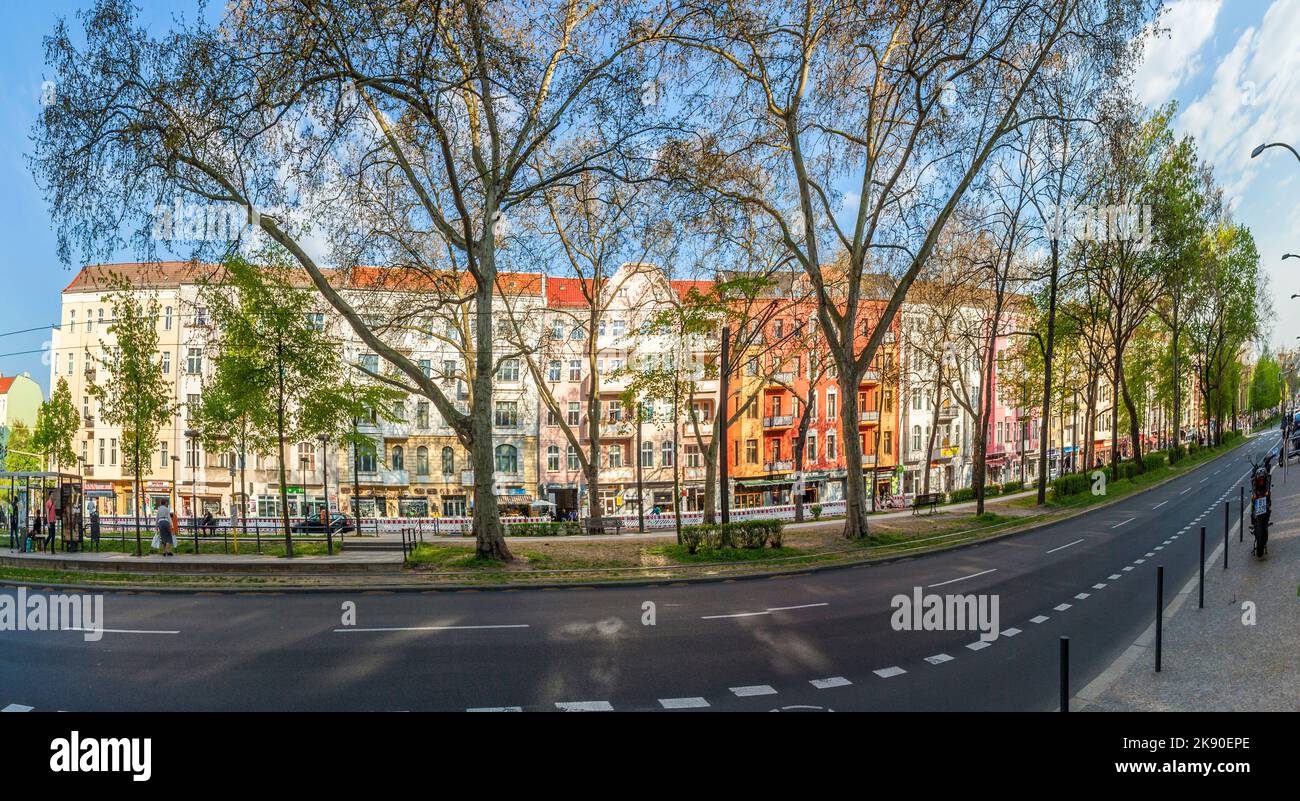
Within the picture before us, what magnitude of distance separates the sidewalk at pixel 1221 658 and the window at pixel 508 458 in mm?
41617

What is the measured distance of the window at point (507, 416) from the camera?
156 feet

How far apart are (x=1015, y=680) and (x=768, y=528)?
35.6 ft

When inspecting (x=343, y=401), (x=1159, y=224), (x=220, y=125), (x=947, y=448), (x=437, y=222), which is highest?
(x=1159, y=224)

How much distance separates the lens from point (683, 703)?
6.74m

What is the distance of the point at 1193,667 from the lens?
290 inches

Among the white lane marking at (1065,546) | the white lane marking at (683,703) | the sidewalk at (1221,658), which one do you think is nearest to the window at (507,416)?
the white lane marking at (1065,546)

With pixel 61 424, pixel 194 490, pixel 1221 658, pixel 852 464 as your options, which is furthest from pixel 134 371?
pixel 1221 658

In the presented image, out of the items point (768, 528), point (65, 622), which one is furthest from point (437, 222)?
point (768, 528)

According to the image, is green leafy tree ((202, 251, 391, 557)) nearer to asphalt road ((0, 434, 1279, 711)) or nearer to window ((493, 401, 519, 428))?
asphalt road ((0, 434, 1279, 711))

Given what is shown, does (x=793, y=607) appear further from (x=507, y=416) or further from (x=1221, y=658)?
(x=507, y=416)

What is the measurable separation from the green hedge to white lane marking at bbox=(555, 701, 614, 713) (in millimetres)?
11079

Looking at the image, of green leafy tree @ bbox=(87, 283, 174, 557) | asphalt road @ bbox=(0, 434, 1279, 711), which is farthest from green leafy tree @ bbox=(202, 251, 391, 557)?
asphalt road @ bbox=(0, 434, 1279, 711)

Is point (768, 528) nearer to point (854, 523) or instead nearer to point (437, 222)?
point (854, 523)

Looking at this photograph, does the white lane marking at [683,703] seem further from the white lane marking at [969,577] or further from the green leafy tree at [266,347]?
the green leafy tree at [266,347]
